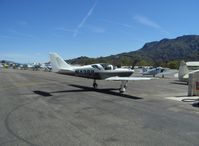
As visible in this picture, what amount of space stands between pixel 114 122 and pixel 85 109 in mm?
3156

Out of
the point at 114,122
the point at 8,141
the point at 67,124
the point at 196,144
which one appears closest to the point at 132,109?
the point at 114,122

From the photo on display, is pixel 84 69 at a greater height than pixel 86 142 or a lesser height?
greater

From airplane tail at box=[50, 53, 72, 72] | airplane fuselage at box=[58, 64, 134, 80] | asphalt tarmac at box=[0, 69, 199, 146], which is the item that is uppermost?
airplane tail at box=[50, 53, 72, 72]

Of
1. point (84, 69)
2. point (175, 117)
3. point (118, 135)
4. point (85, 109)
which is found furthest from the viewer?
point (84, 69)

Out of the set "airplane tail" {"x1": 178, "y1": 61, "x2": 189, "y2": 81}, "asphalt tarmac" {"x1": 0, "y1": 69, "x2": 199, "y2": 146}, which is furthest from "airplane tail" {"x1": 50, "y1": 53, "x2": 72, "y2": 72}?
"airplane tail" {"x1": 178, "y1": 61, "x2": 189, "y2": 81}

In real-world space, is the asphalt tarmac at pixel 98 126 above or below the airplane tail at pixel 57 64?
below

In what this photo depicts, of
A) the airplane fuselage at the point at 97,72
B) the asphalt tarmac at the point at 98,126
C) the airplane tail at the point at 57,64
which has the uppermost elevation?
the airplane tail at the point at 57,64

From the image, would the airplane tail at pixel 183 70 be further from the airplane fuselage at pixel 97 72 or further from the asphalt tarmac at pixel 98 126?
the asphalt tarmac at pixel 98 126

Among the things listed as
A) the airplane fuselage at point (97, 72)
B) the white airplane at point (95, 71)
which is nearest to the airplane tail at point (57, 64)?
the white airplane at point (95, 71)

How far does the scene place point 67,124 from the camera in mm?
9438

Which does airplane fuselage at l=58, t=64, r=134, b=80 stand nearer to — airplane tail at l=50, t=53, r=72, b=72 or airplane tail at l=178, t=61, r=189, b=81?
airplane tail at l=50, t=53, r=72, b=72

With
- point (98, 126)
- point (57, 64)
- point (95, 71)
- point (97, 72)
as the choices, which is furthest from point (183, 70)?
point (98, 126)

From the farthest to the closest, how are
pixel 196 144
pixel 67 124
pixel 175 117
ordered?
pixel 175 117, pixel 67 124, pixel 196 144

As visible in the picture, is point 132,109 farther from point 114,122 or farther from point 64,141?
point 64,141
